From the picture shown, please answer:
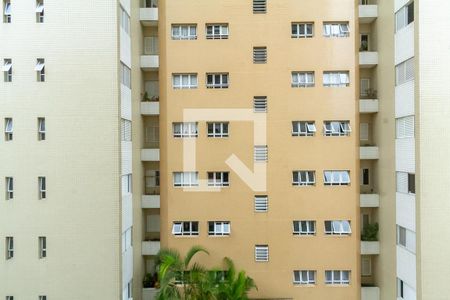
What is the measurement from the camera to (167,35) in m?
13.2

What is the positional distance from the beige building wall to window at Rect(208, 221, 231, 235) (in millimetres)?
3487

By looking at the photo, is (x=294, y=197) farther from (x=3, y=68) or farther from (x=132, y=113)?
(x=3, y=68)

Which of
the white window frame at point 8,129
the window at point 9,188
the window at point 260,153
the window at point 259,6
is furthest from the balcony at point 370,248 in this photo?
the white window frame at point 8,129

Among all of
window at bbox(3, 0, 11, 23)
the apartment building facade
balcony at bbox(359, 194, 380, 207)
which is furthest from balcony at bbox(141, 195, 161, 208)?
balcony at bbox(359, 194, 380, 207)

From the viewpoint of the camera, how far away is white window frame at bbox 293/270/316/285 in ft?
42.8

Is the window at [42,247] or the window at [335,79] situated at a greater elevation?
the window at [335,79]

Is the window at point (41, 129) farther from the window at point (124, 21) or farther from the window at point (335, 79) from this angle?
the window at point (335, 79)

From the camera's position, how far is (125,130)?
11906 millimetres

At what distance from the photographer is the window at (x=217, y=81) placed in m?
13.2

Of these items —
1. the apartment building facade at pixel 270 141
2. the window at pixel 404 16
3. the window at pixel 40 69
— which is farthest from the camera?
the apartment building facade at pixel 270 141

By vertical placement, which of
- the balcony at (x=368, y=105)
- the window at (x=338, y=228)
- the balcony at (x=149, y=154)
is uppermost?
the balcony at (x=368, y=105)

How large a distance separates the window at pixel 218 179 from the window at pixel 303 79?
3759mm

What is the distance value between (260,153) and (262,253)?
328 cm

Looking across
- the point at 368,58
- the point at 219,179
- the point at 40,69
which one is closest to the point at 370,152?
the point at 368,58
